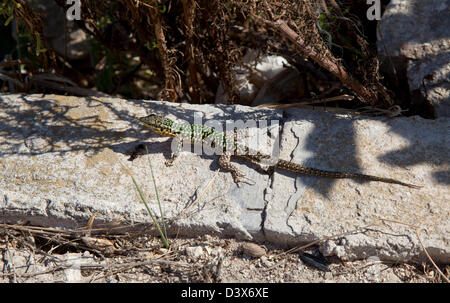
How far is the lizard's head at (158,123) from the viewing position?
12.3ft

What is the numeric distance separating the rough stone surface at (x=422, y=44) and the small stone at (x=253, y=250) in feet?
6.67

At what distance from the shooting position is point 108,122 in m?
4.05

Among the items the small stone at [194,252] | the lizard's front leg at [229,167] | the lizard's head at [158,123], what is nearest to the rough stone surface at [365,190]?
the lizard's front leg at [229,167]

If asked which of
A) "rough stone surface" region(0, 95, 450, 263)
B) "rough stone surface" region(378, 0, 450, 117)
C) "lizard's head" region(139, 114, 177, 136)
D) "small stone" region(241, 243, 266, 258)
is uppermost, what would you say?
"rough stone surface" region(378, 0, 450, 117)

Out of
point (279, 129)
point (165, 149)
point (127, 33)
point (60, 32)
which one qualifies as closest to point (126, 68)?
point (127, 33)

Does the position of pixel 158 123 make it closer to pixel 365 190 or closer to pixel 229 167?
pixel 229 167

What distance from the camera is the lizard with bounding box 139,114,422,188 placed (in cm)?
352

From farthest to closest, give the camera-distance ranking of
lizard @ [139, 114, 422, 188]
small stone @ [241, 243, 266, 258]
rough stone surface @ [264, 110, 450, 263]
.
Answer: lizard @ [139, 114, 422, 188]
small stone @ [241, 243, 266, 258]
rough stone surface @ [264, 110, 450, 263]

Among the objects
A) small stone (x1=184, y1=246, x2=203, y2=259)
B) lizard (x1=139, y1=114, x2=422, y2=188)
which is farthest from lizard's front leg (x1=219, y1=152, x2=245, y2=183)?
small stone (x1=184, y1=246, x2=203, y2=259)

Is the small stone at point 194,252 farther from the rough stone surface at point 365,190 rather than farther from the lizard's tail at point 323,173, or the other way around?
the lizard's tail at point 323,173

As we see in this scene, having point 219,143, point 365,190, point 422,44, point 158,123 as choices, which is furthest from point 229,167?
point 422,44

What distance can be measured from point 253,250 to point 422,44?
8.03 feet

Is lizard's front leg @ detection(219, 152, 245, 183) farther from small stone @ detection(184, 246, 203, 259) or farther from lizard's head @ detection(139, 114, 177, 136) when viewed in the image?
small stone @ detection(184, 246, 203, 259)

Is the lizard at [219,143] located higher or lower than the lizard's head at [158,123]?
lower
